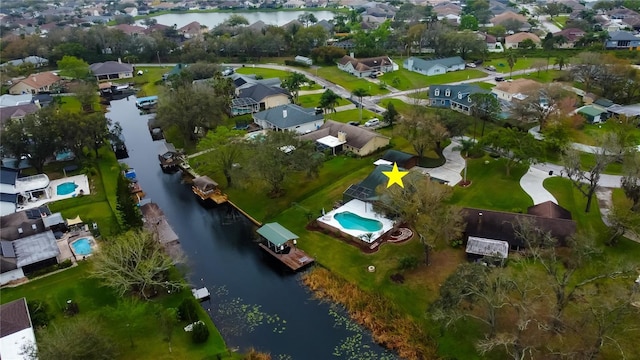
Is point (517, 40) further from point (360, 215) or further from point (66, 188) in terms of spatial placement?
point (66, 188)

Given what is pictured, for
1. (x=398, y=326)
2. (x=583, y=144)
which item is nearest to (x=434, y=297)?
(x=398, y=326)

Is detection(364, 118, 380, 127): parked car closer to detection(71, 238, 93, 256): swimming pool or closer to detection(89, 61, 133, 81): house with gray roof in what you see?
detection(71, 238, 93, 256): swimming pool

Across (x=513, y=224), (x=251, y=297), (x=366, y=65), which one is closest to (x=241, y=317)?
(x=251, y=297)

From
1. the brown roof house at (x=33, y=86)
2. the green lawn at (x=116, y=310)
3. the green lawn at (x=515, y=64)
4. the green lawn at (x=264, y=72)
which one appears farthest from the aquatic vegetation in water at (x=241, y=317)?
the green lawn at (x=515, y=64)

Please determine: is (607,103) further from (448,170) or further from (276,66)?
(276,66)

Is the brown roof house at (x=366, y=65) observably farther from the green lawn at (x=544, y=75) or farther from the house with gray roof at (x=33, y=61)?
the house with gray roof at (x=33, y=61)
